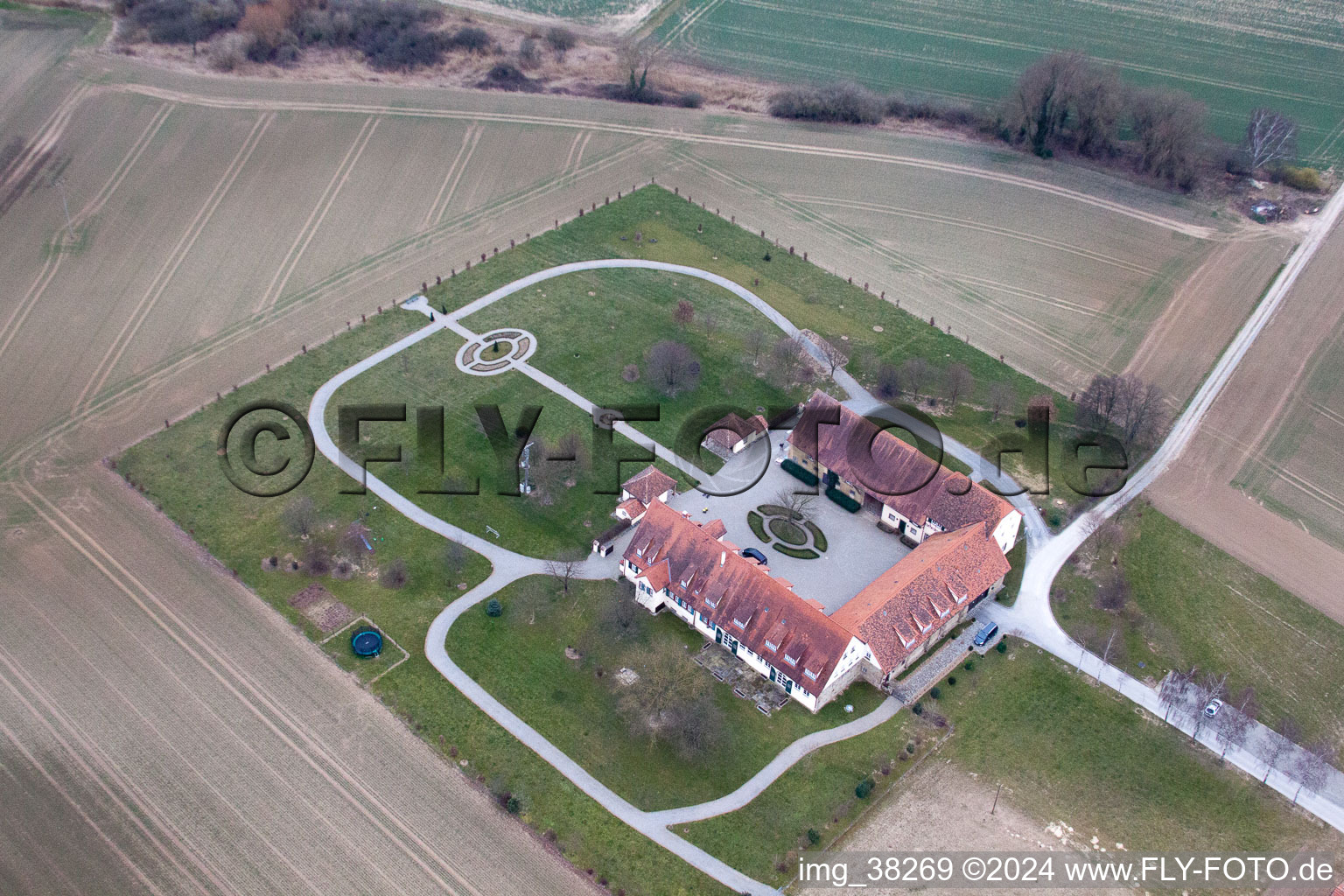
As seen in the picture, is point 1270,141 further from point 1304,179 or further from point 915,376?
point 915,376

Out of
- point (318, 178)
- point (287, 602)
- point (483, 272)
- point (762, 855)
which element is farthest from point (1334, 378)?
point (318, 178)

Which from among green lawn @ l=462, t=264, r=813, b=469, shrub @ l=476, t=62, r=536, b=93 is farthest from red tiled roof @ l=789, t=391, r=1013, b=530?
shrub @ l=476, t=62, r=536, b=93

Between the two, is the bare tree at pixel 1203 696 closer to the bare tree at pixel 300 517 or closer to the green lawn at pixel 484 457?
the green lawn at pixel 484 457

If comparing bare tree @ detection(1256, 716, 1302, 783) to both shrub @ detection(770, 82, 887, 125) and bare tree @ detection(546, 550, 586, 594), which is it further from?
shrub @ detection(770, 82, 887, 125)

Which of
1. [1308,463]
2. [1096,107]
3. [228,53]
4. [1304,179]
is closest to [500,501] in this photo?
[1308,463]

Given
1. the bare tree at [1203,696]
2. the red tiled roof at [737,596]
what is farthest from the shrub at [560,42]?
the bare tree at [1203,696]
